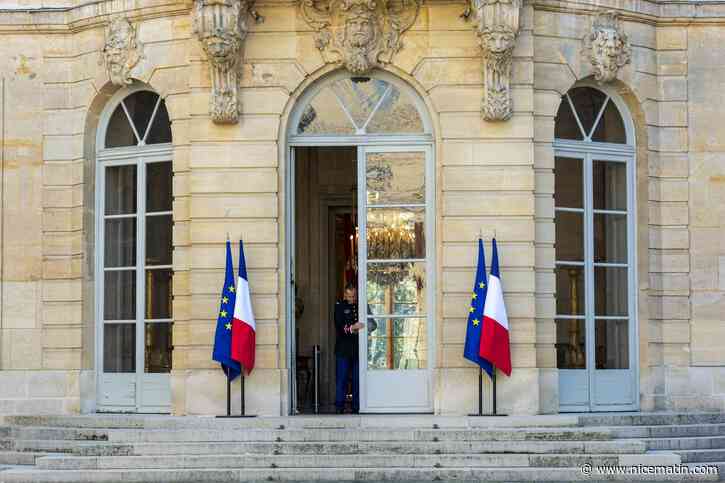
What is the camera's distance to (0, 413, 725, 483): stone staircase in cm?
1523

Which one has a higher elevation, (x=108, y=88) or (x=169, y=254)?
(x=108, y=88)

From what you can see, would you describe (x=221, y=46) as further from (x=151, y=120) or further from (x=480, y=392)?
(x=480, y=392)

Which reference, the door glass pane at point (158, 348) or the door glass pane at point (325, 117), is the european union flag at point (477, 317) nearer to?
the door glass pane at point (325, 117)

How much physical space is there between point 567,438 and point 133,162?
648cm

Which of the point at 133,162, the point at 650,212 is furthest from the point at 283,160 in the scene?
the point at 650,212

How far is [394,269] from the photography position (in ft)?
59.9

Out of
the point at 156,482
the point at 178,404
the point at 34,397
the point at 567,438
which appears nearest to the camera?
the point at 156,482

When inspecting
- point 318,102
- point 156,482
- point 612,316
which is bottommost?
point 156,482

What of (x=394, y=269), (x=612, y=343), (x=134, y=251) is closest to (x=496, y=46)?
(x=394, y=269)

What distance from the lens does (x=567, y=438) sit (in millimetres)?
16219

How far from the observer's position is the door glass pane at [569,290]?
1878 cm

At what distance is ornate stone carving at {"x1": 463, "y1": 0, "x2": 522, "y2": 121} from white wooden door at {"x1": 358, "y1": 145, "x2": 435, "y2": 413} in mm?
989

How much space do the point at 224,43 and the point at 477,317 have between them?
4185 mm

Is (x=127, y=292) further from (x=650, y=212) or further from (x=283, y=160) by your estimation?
(x=650, y=212)
